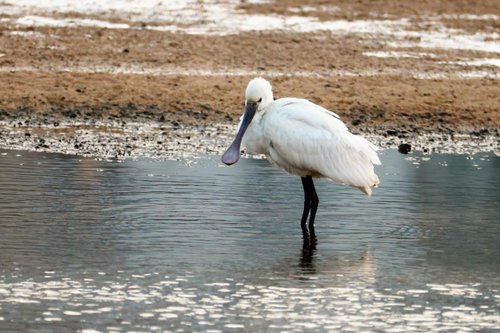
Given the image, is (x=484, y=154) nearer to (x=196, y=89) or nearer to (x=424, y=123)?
(x=424, y=123)

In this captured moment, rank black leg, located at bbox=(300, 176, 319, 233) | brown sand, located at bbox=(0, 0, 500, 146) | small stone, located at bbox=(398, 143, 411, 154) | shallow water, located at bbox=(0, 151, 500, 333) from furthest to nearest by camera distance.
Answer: brown sand, located at bbox=(0, 0, 500, 146) < small stone, located at bbox=(398, 143, 411, 154) < black leg, located at bbox=(300, 176, 319, 233) < shallow water, located at bbox=(0, 151, 500, 333)

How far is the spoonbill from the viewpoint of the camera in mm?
12523

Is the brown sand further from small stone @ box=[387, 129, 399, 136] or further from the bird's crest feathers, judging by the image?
the bird's crest feathers

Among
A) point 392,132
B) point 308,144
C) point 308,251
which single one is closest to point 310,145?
point 308,144

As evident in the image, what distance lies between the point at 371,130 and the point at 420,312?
1078 centimetres

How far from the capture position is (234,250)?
11000 millimetres

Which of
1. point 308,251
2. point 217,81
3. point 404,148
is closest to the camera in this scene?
point 308,251

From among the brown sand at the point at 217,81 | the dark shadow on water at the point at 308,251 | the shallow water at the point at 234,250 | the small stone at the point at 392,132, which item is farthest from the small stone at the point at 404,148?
the dark shadow on water at the point at 308,251

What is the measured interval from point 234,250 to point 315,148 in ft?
6.14

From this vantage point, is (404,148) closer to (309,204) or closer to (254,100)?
(254,100)

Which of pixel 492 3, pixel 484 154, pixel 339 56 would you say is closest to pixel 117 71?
pixel 339 56


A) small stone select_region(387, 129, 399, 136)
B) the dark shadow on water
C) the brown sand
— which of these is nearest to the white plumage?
the dark shadow on water

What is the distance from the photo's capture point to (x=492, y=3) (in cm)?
2919

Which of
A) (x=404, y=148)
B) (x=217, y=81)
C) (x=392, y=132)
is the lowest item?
(x=404, y=148)
